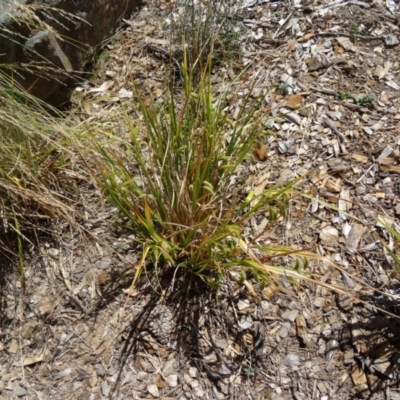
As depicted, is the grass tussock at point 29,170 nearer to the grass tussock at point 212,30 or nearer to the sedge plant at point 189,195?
the sedge plant at point 189,195

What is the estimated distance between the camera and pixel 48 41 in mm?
2609

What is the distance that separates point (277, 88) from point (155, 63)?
0.69m

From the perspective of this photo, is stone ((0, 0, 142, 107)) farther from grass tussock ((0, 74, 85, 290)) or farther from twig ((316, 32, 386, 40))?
twig ((316, 32, 386, 40))

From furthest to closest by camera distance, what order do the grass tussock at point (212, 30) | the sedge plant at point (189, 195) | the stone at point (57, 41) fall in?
1. the grass tussock at point (212, 30)
2. the stone at point (57, 41)
3. the sedge plant at point (189, 195)

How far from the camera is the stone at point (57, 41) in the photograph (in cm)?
247

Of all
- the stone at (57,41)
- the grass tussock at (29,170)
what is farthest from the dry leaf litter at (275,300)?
the stone at (57,41)

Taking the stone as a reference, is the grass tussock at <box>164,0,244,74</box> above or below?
below

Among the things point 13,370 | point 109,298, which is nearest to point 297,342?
point 109,298

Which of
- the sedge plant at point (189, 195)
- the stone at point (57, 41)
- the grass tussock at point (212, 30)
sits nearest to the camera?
the sedge plant at point (189, 195)

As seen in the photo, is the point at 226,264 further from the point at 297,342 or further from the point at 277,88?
the point at 277,88

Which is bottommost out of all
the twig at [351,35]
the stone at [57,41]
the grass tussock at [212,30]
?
the twig at [351,35]

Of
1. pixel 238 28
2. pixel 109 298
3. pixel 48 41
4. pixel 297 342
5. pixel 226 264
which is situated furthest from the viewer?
pixel 238 28

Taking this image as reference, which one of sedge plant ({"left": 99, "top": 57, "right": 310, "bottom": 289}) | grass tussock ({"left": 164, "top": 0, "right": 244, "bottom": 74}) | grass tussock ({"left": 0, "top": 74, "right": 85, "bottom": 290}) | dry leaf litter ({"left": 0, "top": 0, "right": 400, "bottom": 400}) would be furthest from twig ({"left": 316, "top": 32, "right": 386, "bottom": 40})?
grass tussock ({"left": 0, "top": 74, "right": 85, "bottom": 290})

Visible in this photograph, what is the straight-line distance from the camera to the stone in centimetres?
247
